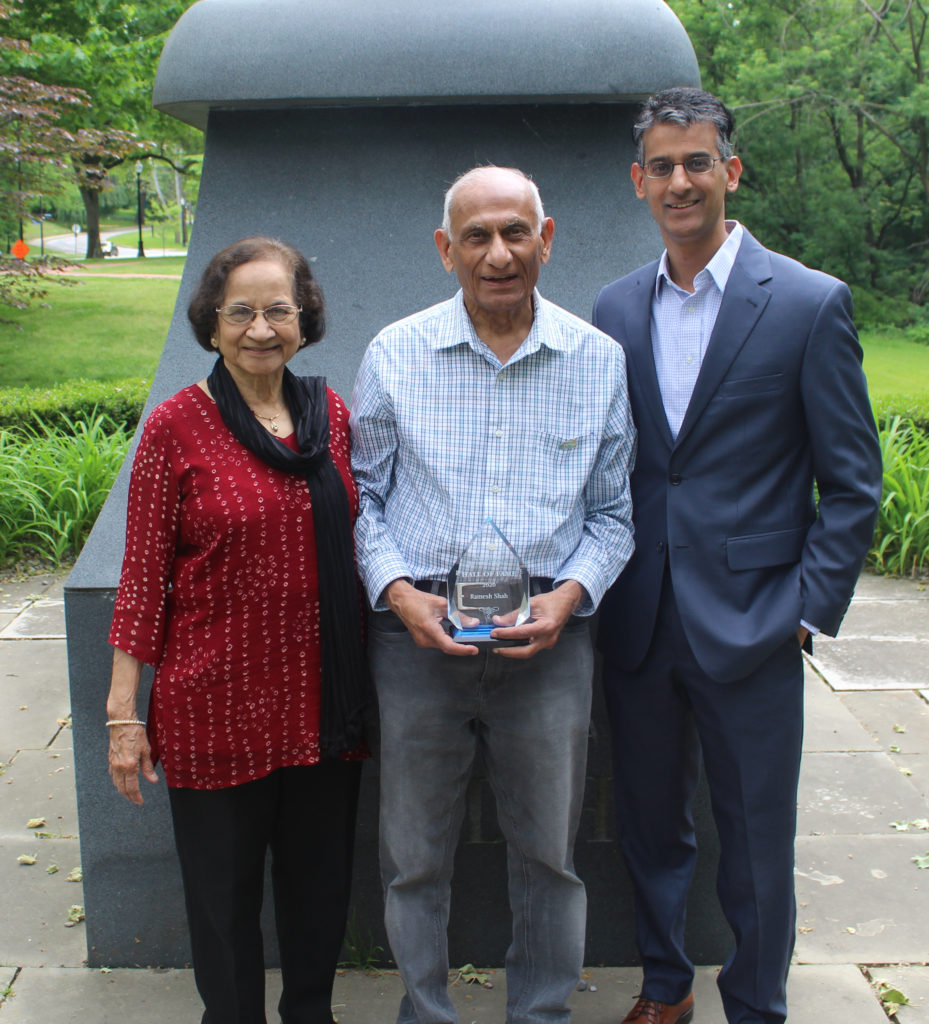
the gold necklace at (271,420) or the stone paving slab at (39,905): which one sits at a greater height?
the gold necklace at (271,420)

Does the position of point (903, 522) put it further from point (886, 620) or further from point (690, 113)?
point (690, 113)

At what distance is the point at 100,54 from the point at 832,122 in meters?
16.0

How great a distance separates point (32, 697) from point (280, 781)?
2.92 meters

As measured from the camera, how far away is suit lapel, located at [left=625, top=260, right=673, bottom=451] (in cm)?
244

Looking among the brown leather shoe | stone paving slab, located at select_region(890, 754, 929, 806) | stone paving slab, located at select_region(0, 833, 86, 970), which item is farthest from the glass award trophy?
stone paving slab, located at select_region(890, 754, 929, 806)

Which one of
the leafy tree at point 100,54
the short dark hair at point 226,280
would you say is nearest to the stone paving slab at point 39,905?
the short dark hair at point 226,280

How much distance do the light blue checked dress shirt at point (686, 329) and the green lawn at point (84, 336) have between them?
1237cm

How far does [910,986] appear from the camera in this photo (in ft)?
9.73

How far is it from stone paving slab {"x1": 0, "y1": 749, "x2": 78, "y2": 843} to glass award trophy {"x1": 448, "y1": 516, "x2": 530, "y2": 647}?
2194mm

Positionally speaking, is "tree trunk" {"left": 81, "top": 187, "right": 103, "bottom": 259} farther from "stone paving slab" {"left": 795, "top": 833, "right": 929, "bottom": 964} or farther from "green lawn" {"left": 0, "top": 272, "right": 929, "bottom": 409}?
"stone paving slab" {"left": 795, "top": 833, "right": 929, "bottom": 964}

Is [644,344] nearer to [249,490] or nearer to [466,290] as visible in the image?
[466,290]

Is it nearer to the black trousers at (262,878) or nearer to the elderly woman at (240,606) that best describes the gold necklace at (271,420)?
the elderly woman at (240,606)

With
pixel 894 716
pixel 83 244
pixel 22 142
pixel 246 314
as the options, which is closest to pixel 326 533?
pixel 246 314

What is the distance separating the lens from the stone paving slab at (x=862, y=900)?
3.14 metres
